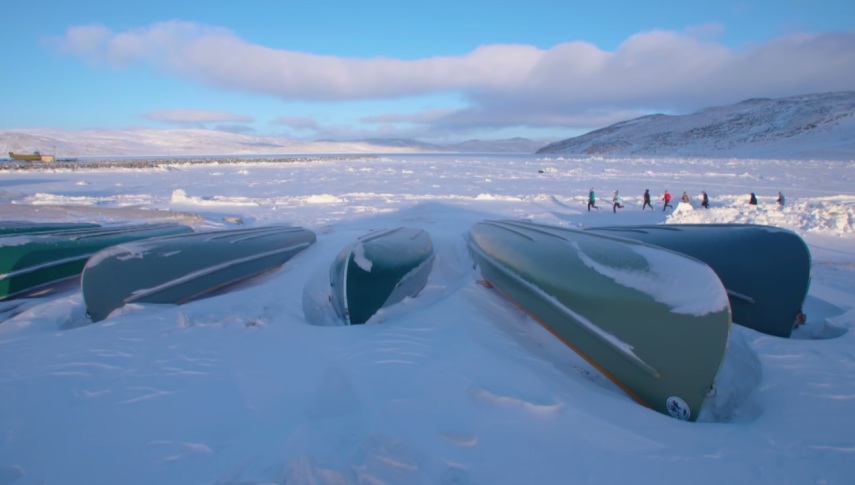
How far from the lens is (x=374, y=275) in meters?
5.59

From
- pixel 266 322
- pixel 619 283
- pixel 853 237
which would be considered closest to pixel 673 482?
pixel 619 283

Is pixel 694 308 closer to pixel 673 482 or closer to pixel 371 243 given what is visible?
pixel 673 482

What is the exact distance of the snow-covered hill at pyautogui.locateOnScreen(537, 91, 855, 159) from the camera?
156 ft

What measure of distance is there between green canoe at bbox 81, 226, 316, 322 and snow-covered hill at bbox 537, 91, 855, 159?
164 feet

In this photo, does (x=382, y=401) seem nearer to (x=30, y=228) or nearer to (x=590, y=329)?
(x=590, y=329)

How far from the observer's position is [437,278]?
720 centimetres

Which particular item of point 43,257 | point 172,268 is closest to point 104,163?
point 43,257

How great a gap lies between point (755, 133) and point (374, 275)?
7396 cm

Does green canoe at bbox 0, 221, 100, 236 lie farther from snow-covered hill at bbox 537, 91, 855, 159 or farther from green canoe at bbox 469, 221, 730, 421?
snow-covered hill at bbox 537, 91, 855, 159

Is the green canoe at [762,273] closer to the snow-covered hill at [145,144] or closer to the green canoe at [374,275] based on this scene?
the green canoe at [374,275]

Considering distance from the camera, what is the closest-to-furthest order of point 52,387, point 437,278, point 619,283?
point 52,387 < point 619,283 < point 437,278

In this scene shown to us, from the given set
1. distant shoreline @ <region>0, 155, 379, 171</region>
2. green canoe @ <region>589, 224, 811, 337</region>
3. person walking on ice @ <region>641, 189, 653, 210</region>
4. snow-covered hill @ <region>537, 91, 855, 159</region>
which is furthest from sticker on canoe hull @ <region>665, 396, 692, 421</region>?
snow-covered hill @ <region>537, 91, 855, 159</region>

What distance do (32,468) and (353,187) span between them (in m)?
20.0

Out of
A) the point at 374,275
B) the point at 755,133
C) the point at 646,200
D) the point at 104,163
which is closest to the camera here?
the point at 374,275
